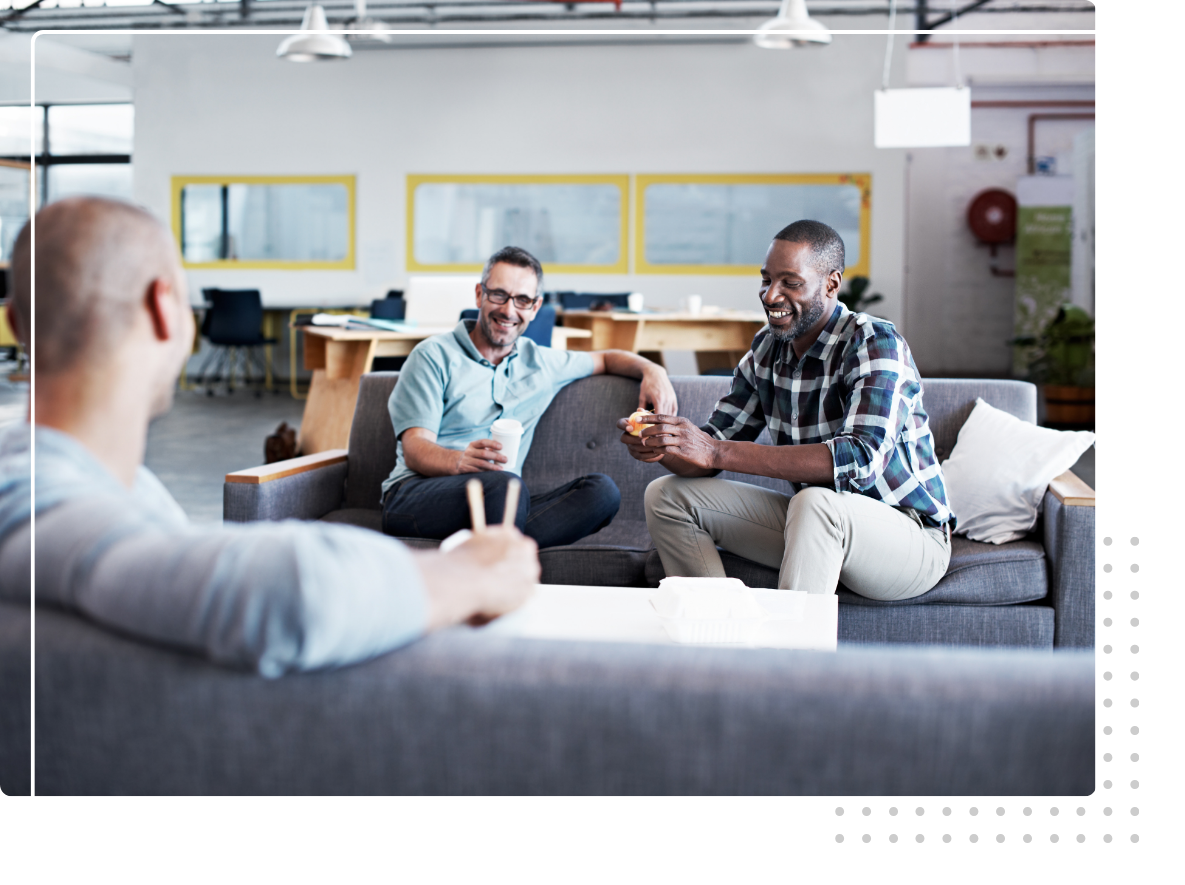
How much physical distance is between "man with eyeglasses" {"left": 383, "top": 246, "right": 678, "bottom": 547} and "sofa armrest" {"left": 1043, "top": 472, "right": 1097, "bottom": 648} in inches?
38.0

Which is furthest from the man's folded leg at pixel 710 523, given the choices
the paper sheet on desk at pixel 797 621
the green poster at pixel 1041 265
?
the green poster at pixel 1041 265

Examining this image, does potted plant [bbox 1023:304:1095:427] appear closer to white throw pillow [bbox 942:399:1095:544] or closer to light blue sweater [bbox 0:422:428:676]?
white throw pillow [bbox 942:399:1095:544]

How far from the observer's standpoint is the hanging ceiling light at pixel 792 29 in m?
6.80

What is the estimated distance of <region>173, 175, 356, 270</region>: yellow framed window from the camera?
10523mm

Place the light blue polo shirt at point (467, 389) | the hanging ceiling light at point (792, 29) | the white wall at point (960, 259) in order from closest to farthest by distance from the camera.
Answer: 1. the light blue polo shirt at point (467, 389)
2. the hanging ceiling light at point (792, 29)
3. the white wall at point (960, 259)

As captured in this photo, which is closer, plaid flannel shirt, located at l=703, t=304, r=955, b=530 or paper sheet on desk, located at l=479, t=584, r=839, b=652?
paper sheet on desk, located at l=479, t=584, r=839, b=652

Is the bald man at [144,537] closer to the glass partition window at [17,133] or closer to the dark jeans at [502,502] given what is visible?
the glass partition window at [17,133]

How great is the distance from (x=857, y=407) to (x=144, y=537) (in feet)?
5.47

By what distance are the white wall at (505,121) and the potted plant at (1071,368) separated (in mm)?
2741

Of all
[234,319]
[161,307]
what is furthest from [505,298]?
[234,319]

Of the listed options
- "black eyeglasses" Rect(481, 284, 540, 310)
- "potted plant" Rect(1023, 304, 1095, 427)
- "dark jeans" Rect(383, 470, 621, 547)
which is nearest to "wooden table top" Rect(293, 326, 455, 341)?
"black eyeglasses" Rect(481, 284, 540, 310)
